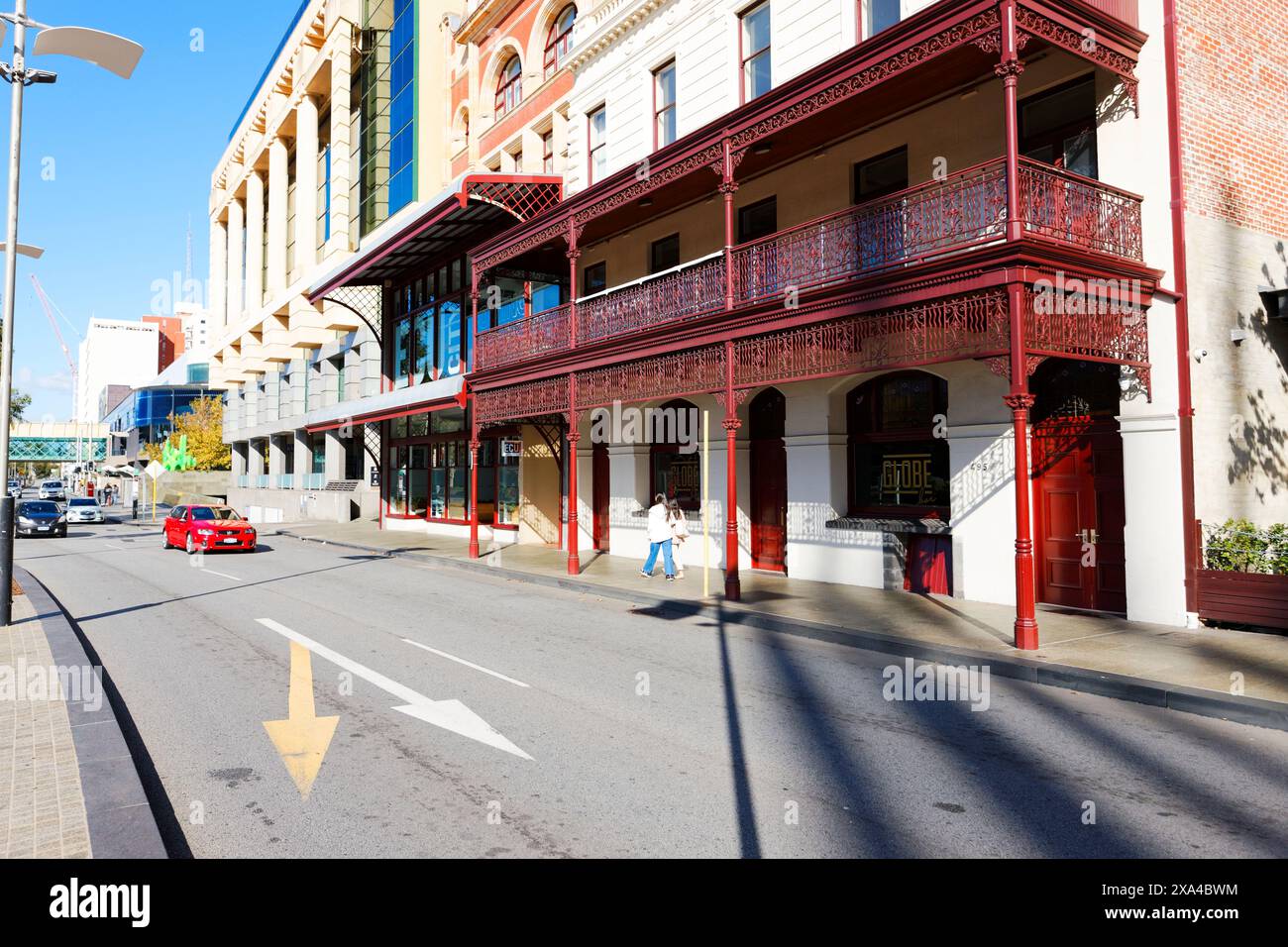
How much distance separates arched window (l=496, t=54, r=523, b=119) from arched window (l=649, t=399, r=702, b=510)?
1202 centimetres

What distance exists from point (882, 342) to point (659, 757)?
7171mm

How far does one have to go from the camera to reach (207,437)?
2352 inches

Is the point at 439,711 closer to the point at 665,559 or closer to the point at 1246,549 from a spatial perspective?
the point at 665,559

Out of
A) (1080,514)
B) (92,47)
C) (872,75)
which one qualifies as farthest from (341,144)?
(1080,514)

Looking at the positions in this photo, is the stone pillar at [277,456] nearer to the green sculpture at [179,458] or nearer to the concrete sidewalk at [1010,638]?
the green sculpture at [179,458]

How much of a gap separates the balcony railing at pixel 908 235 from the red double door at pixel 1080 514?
8.02ft

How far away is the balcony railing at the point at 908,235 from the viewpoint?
9891 millimetres

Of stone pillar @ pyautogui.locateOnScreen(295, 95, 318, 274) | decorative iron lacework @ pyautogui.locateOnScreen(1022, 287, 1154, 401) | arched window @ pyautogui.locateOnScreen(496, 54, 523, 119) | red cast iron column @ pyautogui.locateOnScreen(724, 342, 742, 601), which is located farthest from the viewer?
stone pillar @ pyautogui.locateOnScreen(295, 95, 318, 274)

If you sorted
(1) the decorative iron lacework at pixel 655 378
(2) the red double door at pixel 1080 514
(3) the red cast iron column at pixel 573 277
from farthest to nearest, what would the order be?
(3) the red cast iron column at pixel 573 277 → (1) the decorative iron lacework at pixel 655 378 → (2) the red double door at pixel 1080 514

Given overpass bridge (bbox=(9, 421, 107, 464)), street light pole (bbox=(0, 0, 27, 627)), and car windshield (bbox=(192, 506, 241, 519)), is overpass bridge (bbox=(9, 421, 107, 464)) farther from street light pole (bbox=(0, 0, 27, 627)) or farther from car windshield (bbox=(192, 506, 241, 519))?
street light pole (bbox=(0, 0, 27, 627))

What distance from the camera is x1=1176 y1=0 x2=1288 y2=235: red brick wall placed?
10.7m

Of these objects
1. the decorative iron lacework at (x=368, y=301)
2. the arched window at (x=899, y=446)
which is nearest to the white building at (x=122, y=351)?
the decorative iron lacework at (x=368, y=301)

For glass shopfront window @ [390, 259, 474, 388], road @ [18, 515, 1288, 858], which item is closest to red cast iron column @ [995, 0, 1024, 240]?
road @ [18, 515, 1288, 858]
